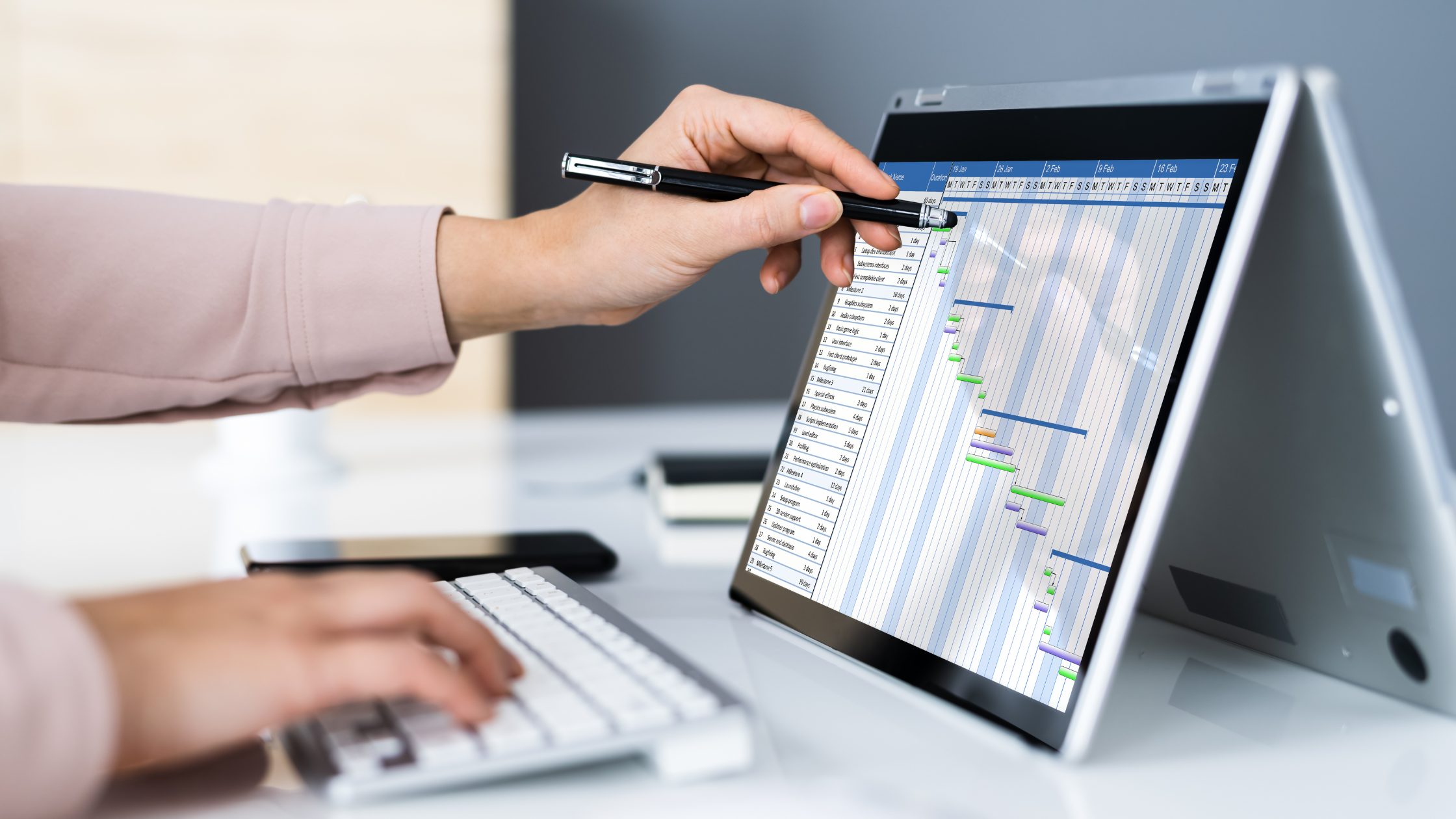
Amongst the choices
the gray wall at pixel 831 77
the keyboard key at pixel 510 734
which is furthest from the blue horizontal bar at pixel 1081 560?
the gray wall at pixel 831 77

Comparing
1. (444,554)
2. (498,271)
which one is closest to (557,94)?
(498,271)

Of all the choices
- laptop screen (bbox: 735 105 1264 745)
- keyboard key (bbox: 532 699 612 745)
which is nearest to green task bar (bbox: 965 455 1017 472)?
laptop screen (bbox: 735 105 1264 745)

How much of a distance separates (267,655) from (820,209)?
14.4 inches

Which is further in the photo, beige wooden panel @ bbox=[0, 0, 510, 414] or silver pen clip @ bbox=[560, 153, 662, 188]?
beige wooden panel @ bbox=[0, 0, 510, 414]

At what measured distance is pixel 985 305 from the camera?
55 centimetres

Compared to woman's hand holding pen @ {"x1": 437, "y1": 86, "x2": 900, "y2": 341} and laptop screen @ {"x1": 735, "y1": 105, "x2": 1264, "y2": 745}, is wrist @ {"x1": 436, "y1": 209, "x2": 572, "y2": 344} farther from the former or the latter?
laptop screen @ {"x1": 735, "y1": 105, "x2": 1264, "y2": 745}

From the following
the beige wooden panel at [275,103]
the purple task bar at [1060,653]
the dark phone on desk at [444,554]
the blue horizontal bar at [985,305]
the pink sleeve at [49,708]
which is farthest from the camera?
the beige wooden panel at [275,103]

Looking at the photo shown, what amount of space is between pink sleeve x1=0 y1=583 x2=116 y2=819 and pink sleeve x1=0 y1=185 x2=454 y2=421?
42 centimetres

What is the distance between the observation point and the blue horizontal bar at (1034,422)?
0.47 meters

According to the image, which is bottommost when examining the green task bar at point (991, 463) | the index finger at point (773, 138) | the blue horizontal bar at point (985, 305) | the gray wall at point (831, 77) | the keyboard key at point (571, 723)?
the keyboard key at point (571, 723)

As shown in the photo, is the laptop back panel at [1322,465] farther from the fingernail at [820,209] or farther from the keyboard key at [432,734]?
the keyboard key at [432,734]

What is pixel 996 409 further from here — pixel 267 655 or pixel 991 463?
pixel 267 655

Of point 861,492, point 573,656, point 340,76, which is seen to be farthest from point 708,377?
point 573,656

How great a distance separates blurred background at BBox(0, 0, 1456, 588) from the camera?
1.46 meters
